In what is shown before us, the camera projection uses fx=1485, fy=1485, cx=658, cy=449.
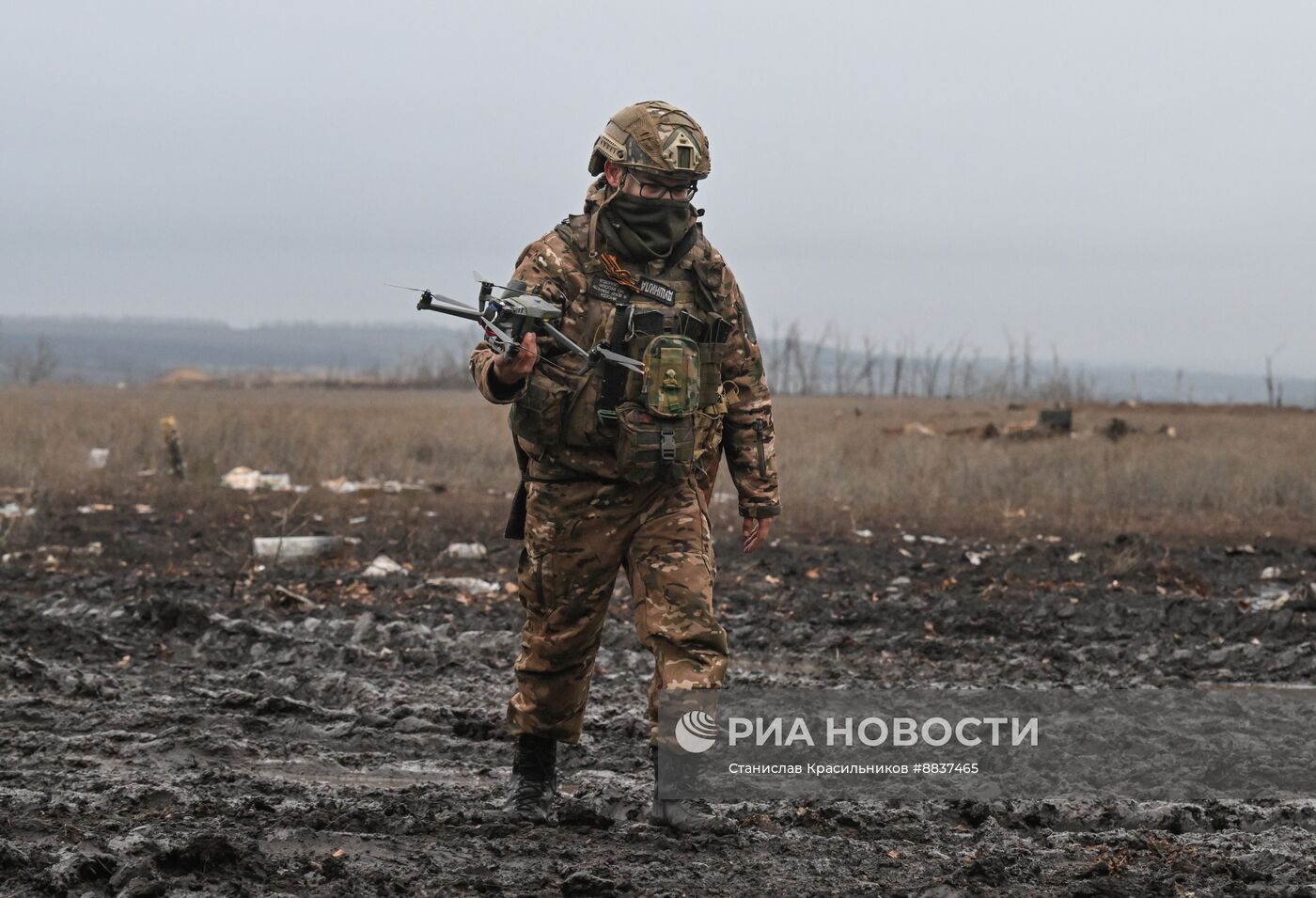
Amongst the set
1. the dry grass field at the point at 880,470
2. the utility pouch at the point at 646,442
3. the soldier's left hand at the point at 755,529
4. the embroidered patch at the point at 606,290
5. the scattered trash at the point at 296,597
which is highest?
the embroidered patch at the point at 606,290

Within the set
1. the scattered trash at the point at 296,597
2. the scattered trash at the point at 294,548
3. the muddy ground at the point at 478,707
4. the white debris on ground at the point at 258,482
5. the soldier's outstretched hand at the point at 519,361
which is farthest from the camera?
the white debris on ground at the point at 258,482

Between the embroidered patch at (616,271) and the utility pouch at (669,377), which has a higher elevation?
the embroidered patch at (616,271)

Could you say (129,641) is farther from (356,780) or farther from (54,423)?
(54,423)

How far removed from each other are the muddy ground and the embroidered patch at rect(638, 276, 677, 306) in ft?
4.93

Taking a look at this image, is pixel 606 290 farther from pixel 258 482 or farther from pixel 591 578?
pixel 258 482

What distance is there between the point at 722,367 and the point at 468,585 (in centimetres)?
535

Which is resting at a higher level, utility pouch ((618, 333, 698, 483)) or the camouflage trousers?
utility pouch ((618, 333, 698, 483))

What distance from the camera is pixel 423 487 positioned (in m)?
15.5

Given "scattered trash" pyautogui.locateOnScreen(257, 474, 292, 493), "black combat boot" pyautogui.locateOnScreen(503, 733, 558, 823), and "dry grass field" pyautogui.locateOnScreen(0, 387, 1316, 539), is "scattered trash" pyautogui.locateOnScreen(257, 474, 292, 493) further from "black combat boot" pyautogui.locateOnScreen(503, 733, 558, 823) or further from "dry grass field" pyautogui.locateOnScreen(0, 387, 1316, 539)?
"black combat boot" pyautogui.locateOnScreen(503, 733, 558, 823)

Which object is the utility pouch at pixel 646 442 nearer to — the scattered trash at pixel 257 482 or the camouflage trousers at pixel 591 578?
the camouflage trousers at pixel 591 578

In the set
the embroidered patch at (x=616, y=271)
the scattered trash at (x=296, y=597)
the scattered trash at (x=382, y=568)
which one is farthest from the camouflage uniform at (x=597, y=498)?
the scattered trash at (x=382, y=568)

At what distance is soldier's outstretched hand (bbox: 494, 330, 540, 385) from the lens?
13.2 feet

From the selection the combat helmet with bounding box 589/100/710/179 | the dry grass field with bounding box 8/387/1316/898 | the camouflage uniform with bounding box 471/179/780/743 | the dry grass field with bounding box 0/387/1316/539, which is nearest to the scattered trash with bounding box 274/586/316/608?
the dry grass field with bounding box 8/387/1316/898

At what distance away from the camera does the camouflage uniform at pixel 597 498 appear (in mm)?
4215
